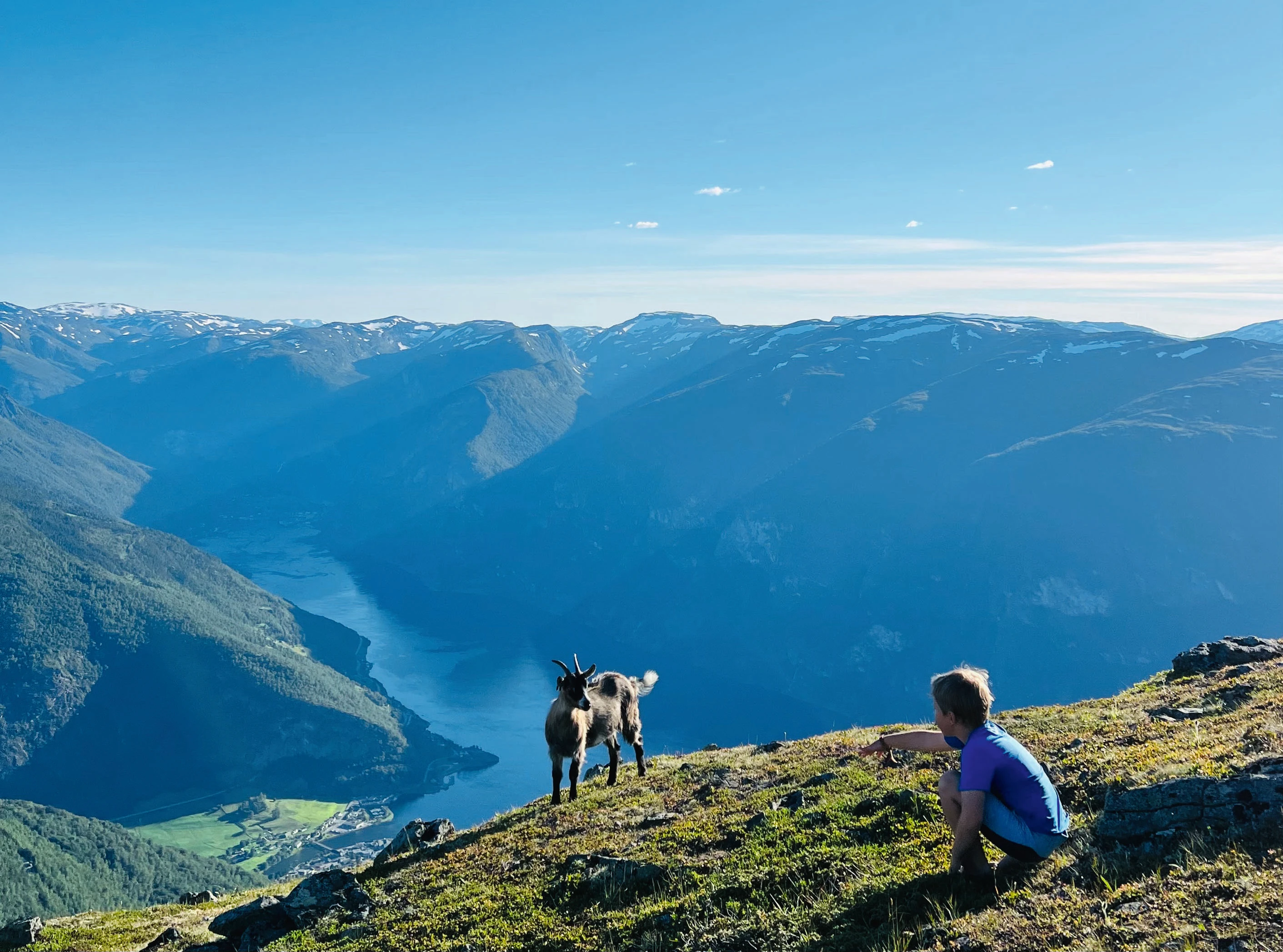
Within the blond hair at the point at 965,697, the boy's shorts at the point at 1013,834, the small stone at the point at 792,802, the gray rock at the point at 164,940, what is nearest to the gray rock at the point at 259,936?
the gray rock at the point at 164,940

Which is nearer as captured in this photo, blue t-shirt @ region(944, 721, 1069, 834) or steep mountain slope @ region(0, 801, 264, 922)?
blue t-shirt @ region(944, 721, 1069, 834)

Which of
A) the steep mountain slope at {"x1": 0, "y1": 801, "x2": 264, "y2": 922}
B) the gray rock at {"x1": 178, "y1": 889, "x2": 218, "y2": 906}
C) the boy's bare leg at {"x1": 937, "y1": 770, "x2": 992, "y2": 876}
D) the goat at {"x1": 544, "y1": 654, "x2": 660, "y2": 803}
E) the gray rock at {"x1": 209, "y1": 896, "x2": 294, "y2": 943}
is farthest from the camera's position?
the steep mountain slope at {"x1": 0, "y1": 801, "x2": 264, "y2": 922}

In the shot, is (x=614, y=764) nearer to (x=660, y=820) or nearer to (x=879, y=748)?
(x=660, y=820)

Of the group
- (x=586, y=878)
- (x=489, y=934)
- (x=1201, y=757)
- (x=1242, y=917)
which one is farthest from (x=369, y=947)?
(x=1201, y=757)

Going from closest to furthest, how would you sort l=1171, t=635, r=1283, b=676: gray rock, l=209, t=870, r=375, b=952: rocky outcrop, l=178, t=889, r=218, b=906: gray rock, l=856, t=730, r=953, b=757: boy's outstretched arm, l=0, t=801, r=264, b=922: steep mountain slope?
l=856, t=730, r=953, b=757: boy's outstretched arm < l=209, t=870, r=375, b=952: rocky outcrop < l=178, t=889, r=218, b=906: gray rock < l=1171, t=635, r=1283, b=676: gray rock < l=0, t=801, r=264, b=922: steep mountain slope

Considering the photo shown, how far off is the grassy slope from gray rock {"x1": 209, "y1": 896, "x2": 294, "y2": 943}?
53.8 inches

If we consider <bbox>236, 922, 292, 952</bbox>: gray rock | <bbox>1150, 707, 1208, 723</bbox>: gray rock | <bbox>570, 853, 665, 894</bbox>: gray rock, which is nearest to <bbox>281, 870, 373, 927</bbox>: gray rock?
<bbox>236, 922, 292, 952</bbox>: gray rock

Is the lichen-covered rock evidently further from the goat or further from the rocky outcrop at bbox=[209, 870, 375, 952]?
the rocky outcrop at bbox=[209, 870, 375, 952]

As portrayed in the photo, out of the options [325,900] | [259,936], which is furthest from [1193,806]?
[259,936]

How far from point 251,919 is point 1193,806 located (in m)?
17.3

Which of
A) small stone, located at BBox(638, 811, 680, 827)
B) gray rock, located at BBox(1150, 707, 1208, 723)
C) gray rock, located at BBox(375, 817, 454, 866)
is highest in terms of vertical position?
gray rock, located at BBox(1150, 707, 1208, 723)

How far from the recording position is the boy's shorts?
30.3ft

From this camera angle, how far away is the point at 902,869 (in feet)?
36.0

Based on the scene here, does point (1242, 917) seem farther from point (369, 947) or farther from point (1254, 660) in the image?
point (1254, 660)
